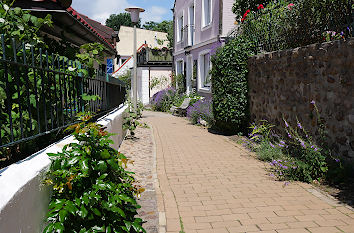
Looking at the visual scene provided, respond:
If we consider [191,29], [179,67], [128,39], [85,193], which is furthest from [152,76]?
[85,193]

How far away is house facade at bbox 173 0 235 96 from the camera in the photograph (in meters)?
13.0

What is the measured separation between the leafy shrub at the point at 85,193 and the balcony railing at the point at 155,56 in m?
21.9

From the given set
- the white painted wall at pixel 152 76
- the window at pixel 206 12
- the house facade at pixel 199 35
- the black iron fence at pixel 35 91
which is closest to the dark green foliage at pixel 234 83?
the house facade at pixel 199 35

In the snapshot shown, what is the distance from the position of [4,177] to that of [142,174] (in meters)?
3.51

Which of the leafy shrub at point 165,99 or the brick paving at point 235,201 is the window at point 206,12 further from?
the brick paving at point 235,201

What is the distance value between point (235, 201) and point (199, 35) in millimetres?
12654

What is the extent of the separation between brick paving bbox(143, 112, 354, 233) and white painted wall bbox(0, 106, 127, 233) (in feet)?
4.60

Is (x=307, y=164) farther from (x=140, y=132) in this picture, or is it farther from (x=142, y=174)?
(x=140, y=132)

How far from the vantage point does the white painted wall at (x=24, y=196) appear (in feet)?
6.66

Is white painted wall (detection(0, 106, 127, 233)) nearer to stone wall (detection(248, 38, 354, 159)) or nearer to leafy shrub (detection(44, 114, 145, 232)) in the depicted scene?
leafy shrub (detection(44, 114, 145, 232))

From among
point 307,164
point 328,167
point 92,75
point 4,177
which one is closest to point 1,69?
point 4,177

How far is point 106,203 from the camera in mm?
2703

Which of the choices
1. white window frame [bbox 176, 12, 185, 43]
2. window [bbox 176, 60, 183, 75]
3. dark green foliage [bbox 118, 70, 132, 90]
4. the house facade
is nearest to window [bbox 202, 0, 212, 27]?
the house facade

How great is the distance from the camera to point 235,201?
14.1ft
